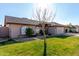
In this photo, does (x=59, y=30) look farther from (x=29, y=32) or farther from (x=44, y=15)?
(x=44, y=15)

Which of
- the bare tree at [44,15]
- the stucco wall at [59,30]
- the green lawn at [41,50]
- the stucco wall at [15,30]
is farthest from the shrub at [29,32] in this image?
the stucco wall at [59,30]

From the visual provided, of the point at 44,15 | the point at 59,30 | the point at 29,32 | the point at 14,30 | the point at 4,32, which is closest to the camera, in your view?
the point at 44,15

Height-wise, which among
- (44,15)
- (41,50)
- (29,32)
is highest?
(44,15)

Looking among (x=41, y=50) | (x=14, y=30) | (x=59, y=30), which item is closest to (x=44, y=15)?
(x=41, y=50)

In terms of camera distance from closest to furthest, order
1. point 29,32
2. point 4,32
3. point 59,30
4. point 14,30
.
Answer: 1. point 4,32
2. point 29,32
3. point 14,30
4. point 59,30

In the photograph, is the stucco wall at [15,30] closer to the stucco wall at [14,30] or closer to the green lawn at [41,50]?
the stucco wall at [14,30]

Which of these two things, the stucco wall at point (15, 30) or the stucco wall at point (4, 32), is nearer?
the stucco wall at point (4, 32)

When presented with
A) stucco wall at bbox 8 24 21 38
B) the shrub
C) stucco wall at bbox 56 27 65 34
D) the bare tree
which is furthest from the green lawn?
stucco wall at bbox 56 27 65 34

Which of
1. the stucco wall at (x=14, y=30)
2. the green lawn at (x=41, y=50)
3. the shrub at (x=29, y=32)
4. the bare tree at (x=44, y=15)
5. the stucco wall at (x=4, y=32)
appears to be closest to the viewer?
the green lawn at (x=41, y=50)

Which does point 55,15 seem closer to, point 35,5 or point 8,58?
point 35,5

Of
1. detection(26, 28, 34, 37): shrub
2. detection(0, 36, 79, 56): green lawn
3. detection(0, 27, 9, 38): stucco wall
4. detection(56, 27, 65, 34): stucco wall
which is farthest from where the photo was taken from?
detection(56, 27, 65, 34): stucco wall

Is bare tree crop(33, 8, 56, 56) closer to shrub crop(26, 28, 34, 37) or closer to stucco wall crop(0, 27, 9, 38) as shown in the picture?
shrub crop(26, 28, 34, 37)

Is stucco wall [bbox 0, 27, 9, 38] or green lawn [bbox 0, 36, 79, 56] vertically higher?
stucco wall [bbox 0, 27, 9, 38]

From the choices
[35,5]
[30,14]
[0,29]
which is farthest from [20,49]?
[0,29]
